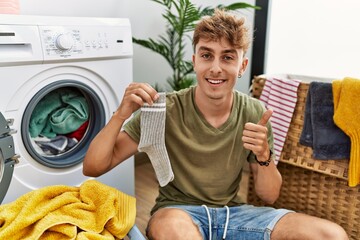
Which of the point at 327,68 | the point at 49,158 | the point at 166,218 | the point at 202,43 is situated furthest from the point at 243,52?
the point at 327,68

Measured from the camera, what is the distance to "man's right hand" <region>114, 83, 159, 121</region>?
3.33 ft

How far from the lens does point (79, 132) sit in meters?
1.47

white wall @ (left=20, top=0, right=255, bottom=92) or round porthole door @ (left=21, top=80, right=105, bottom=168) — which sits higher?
white wall @ (left=20, top=0, right=255, bottom=92)

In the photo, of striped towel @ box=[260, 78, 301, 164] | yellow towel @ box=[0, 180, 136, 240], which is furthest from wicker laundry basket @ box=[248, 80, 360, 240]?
yellow towel @ box=[0, 180, 136, 240]

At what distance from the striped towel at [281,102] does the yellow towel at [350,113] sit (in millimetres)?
179

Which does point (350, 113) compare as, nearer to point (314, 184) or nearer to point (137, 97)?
point (314, 184)

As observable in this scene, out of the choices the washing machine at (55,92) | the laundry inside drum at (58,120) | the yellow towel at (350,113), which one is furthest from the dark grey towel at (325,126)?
the laundry inside drum at (58,120)

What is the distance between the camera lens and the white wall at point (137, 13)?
1729mm

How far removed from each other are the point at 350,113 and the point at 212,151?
0.54 metres

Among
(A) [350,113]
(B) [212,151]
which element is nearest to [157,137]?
(B) [212,151]

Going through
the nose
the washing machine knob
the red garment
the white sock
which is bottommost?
the red garment

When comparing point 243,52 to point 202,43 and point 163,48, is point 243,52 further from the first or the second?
point 163,48

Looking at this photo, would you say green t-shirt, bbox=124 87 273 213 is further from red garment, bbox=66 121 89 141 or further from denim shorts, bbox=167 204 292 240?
red garment, bbox=66 121 89 141

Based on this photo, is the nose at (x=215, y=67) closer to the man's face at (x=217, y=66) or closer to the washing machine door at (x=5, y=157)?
the man's face at (x=217, y=66)
